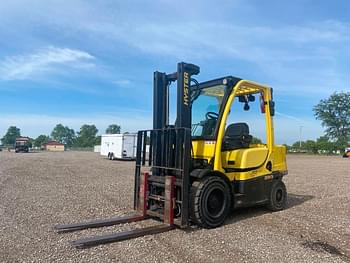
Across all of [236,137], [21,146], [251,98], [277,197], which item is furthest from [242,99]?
[21,146]

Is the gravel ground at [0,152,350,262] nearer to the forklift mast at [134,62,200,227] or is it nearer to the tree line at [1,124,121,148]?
the forklift mast at [134,62,200,227]

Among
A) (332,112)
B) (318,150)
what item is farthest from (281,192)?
(332,112)

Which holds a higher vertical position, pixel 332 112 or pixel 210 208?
pixel 332 112

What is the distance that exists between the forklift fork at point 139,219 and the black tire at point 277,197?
9.38ft

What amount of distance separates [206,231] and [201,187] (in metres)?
0.79

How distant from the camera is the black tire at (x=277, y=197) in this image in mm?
8328

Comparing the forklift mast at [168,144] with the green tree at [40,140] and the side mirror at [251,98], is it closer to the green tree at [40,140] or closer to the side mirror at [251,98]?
the side mirror at [251,98]

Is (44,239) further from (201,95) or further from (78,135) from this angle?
(78,135)

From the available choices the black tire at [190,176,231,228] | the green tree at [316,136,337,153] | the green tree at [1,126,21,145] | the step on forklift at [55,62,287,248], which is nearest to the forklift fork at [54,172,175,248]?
the step on forklift at [55,62,287,248]

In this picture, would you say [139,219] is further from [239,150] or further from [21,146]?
[21,146]

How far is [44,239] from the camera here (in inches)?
227

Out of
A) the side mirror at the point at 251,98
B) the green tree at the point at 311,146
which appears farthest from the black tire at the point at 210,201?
the green tree at the point at 311,146

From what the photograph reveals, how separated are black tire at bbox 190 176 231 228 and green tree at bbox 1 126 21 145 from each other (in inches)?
5247

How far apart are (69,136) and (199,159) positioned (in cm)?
14951
